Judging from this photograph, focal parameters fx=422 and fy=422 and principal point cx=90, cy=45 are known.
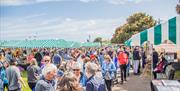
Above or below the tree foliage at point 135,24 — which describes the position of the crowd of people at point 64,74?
below

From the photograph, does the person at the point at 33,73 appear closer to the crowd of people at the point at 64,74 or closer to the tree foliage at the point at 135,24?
the crowd of people at the point at 64,74

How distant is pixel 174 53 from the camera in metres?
22.5

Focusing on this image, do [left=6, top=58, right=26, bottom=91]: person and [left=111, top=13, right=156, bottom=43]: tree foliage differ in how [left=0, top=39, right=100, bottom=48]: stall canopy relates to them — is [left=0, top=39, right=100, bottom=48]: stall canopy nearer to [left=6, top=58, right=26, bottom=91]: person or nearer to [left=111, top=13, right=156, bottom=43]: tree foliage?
[left=6, top=58, right=26, bottom=91]: person

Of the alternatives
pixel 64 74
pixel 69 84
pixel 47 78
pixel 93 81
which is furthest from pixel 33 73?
pixel 69 84

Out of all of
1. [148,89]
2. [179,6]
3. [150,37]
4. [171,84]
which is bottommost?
[148,89]

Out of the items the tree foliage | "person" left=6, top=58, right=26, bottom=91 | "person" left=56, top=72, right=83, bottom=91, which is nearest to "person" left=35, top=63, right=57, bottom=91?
"person" left=56, top=72, right=83, bottom=91

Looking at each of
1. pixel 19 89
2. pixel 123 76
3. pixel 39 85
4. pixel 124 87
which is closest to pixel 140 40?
pixel 123 76

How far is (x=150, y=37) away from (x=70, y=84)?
44.5 feet

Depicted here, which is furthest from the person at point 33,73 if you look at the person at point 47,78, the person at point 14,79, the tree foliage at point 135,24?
the tree foliage at point 135,24

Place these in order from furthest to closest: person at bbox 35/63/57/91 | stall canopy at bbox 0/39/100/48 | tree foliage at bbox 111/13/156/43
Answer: tree foliage at bbox 111/13/156/43 → stall canopy at bbox 0/39/100/48 → person at bbox 35/63/57/91

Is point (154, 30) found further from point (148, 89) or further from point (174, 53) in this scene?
point (174, 53)

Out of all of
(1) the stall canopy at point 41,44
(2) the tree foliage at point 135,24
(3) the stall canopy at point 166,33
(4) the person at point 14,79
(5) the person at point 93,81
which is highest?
(2) the tree foliage at point 135,24

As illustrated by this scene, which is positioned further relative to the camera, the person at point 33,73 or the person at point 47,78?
the person at point 33,73

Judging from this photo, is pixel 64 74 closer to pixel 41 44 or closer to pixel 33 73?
pixel 33 73
